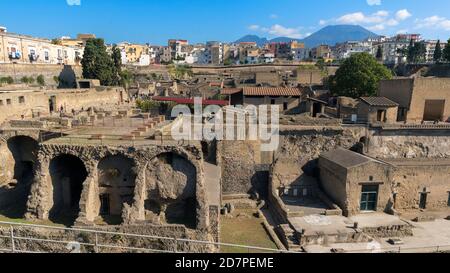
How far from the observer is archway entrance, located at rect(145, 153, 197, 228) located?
19.3 metres

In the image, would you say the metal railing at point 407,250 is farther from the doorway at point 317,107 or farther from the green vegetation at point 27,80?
the green vegetation at point 27,80

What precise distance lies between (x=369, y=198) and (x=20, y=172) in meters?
23.7

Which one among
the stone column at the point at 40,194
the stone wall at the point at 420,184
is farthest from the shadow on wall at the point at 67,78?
the stone wall at the point at 420,184

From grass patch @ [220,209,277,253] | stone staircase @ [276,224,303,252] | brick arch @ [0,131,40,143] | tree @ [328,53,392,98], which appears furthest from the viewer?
tree @ [328,53,392,98]

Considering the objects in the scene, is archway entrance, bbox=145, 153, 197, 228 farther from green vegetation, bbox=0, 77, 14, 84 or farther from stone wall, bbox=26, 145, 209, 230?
green vegetation, bbox=0, 77, 14, 84

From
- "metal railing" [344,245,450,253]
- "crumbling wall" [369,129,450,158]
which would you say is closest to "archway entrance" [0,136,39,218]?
"metal railing" [344,245,450,253]

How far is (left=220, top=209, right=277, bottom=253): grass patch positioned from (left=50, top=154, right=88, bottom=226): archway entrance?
27.5ft

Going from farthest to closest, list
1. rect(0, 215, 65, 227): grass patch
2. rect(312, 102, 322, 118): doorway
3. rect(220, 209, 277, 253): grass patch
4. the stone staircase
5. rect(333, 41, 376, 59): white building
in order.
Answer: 1. rect(333, 41, 376, 59): white building
2. rect(312, 102, 322, 118): doorway
3. rect(220, 209, 277, 253): grass patch
4. the stone staircase
5. rect(0, 215, 65, 227): grass patch

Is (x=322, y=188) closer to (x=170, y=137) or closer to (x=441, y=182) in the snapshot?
(x=441, y=182)

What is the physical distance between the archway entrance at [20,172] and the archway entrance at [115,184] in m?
5.35

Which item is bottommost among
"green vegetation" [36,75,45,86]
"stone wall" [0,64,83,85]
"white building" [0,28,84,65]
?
"green vegetation" [36,75,45,86]

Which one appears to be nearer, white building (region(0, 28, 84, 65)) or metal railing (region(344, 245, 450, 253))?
metal railing (region(344, 245, 450, 253))

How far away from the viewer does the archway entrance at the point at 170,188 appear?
1933cm

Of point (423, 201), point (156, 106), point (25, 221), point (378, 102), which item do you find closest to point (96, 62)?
point (156, 106)
